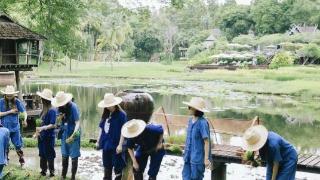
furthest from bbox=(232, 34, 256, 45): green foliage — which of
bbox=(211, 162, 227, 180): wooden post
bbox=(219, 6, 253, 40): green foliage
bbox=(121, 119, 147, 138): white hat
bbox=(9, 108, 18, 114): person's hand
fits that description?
bbox=(121, 119, 147, 138): white hat

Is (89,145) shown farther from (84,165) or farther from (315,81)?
(315,81)

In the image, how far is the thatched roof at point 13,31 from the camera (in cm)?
2323

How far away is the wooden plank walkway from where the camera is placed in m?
10.4

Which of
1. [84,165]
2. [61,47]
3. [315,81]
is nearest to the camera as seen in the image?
[84,165]

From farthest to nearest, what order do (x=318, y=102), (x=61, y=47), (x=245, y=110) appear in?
1. (x=318, y=102)
2. (x=245, y=110)
3. (x=61, y=47)

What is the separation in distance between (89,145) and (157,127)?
25.3ft

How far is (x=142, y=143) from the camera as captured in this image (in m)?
8.10

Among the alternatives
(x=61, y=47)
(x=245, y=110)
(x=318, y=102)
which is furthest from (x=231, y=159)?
(x=318, y=102)

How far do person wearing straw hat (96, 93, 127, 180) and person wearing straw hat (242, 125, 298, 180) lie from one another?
7.61 ft

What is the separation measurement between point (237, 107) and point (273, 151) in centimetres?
2646

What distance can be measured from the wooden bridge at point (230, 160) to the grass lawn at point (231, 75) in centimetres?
3155

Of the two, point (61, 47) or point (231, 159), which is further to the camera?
point (61, 47)

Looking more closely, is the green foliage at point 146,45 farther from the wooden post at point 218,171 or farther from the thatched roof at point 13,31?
the wooden post at point 218,171

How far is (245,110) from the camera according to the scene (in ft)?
104
